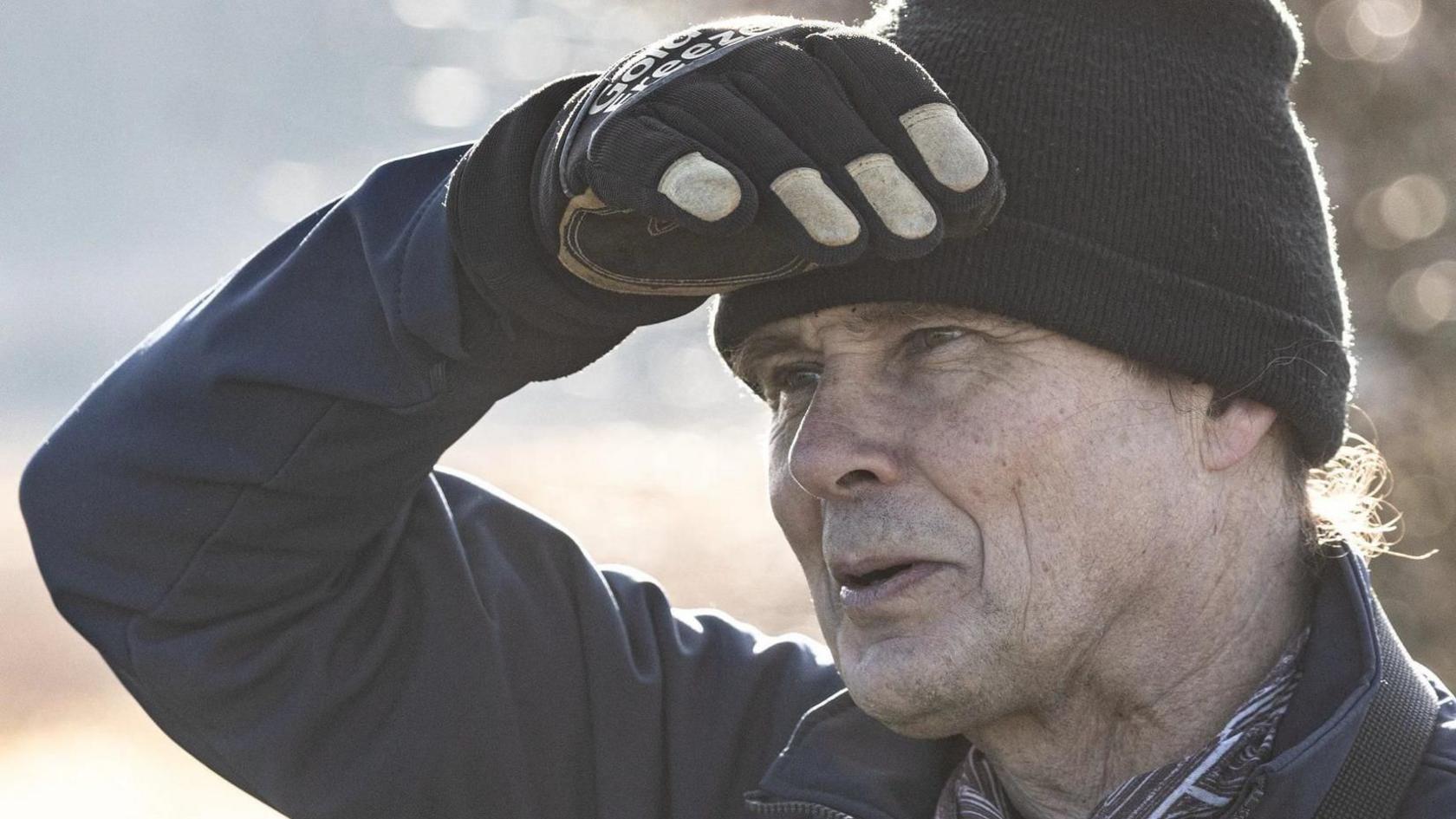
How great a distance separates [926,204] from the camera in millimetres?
1885

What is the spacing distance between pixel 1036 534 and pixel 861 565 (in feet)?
0.72

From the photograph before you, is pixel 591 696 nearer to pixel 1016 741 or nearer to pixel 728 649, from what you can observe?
pixel 728 649

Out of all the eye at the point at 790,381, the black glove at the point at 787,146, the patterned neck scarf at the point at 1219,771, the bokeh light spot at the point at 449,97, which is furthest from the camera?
the bokeh light spot at the point at 449,97

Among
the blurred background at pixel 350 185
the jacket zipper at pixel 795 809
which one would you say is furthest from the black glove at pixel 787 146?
the blurred background at pixel 350 185

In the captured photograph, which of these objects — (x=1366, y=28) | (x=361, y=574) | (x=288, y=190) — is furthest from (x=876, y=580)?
(x=288, y=190)

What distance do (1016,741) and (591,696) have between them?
62cm

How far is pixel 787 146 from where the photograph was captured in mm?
1858

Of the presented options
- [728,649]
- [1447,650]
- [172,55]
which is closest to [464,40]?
[172,55]

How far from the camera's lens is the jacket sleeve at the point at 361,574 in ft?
7.70

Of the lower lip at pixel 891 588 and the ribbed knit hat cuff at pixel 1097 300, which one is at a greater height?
the ribbed knit hat cuff at pixel 1097 300

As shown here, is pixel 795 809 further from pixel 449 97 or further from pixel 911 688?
pixel 449 97

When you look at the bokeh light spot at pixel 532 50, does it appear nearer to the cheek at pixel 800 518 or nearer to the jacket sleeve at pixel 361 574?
the jacket sleeve at pixel 361 574

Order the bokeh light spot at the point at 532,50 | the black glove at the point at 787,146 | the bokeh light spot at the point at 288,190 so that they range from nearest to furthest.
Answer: the black glove at the point at 787,146 < the bokeh light spot at the point at 288,190 < the bokeh light spot at the point at 532,50

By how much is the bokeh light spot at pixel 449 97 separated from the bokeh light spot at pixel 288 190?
0.86m
